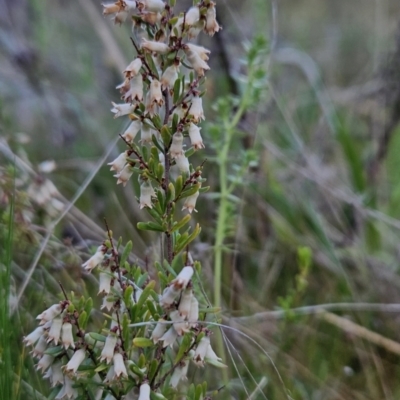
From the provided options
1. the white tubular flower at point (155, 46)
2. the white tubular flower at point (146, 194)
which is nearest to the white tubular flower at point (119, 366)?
the white tubular flower at point (146, 194)

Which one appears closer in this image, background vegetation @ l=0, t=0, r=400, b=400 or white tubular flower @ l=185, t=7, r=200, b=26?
white tubular flower @ l=185, t=7, r=200, b=26

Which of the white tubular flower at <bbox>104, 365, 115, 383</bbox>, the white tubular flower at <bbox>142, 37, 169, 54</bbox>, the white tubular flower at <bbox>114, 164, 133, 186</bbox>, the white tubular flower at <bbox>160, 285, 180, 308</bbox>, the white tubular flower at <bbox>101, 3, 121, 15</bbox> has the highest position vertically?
the white tubular flower at <bbox>101, 3, 121, 15</bbox>

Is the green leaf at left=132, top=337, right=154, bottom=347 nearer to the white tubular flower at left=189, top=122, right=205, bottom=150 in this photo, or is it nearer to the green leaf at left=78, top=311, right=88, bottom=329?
the green leaf at left=78, top=311, right=88, bottom=329

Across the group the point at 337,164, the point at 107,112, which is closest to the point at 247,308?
the point at 337,164

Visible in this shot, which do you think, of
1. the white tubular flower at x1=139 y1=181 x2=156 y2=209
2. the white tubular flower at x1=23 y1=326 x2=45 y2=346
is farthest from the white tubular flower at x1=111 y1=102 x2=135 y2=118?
the white tubular flower at x1=23 y1=326 x2=45 y2=346

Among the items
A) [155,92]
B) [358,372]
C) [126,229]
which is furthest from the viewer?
[126,229]

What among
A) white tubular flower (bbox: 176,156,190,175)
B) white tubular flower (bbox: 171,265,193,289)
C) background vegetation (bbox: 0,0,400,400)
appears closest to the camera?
white tubular flower (bbox: 171,265,193,289)

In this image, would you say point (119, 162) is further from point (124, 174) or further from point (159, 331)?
point (159, 331)

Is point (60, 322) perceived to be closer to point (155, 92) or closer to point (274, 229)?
point (155, 92)

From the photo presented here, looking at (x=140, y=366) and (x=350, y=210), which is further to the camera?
(x=350, y=210)
